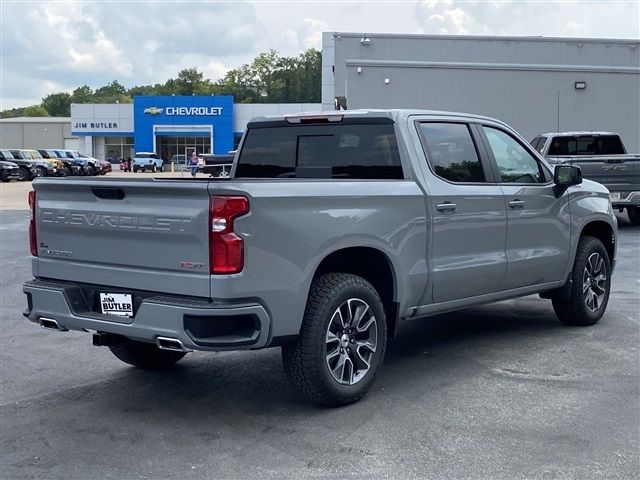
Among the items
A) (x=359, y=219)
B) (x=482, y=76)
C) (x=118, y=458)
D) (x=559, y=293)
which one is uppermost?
(x=482, y=76)

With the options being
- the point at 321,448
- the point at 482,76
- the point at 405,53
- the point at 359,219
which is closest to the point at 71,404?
the point at 321,448

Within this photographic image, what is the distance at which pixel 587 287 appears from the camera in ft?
23.7

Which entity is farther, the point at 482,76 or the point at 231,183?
the point at 482,76

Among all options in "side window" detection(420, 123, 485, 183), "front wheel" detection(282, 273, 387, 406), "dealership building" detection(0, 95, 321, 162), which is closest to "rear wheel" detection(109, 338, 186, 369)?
"front wheel" detection(282, 273, 387, 406)

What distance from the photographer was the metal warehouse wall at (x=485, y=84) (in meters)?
20.1

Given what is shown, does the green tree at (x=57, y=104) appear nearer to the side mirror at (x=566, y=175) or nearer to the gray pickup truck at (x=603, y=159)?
the gray pickup truck at (x=603, y=159)

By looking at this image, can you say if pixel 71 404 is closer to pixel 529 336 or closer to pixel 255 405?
pixel 255 405

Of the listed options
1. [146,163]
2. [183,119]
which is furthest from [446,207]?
[183,119]

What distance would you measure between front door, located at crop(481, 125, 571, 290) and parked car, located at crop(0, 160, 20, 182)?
38290 mm

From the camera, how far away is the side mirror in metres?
6.66

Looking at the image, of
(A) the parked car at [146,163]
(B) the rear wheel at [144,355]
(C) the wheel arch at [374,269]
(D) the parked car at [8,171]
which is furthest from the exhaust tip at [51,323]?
(A) the parked car at [146,163]

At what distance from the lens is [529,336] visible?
22.8 ft

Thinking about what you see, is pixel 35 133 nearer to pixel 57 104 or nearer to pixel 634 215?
pixel 57 104

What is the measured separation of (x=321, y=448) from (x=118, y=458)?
114 centimetres
